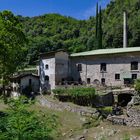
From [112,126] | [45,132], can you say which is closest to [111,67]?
[112,126]

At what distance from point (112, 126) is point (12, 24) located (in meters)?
20.8

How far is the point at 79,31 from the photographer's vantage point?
5044 inches

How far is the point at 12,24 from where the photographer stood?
48.3 m

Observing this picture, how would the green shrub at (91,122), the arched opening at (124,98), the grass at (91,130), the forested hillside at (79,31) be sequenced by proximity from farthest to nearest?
1. the forested hillside at (79,31)
2. the arched opening at (124,98)
3. the green shrub at (91,122)
4. the grass at (91,130)

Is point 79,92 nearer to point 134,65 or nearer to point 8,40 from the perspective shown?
point 134,65

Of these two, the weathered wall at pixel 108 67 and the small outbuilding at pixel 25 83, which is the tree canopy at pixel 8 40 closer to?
the small outbuilding at pixel 25 83

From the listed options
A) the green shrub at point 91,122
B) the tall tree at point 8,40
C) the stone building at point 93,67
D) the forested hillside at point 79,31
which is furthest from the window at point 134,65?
the forested hillside at point 79,31

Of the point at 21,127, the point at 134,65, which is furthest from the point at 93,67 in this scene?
the point at 21,127

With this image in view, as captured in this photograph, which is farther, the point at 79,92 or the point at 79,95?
the point at 79,92

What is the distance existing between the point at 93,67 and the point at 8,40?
1780 centimetres

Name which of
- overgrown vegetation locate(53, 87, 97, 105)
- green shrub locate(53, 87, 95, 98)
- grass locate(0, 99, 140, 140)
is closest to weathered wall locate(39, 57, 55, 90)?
green shrub locate(53, 87, 95, 98)

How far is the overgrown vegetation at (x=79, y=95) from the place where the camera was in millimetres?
49188

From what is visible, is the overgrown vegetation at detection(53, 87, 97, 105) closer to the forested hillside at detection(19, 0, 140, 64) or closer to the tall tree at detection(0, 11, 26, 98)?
the tall tree at detection(0, 11, 26, 98)

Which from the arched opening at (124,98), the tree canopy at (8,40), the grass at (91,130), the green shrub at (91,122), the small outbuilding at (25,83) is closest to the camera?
the grass at (91,130)
